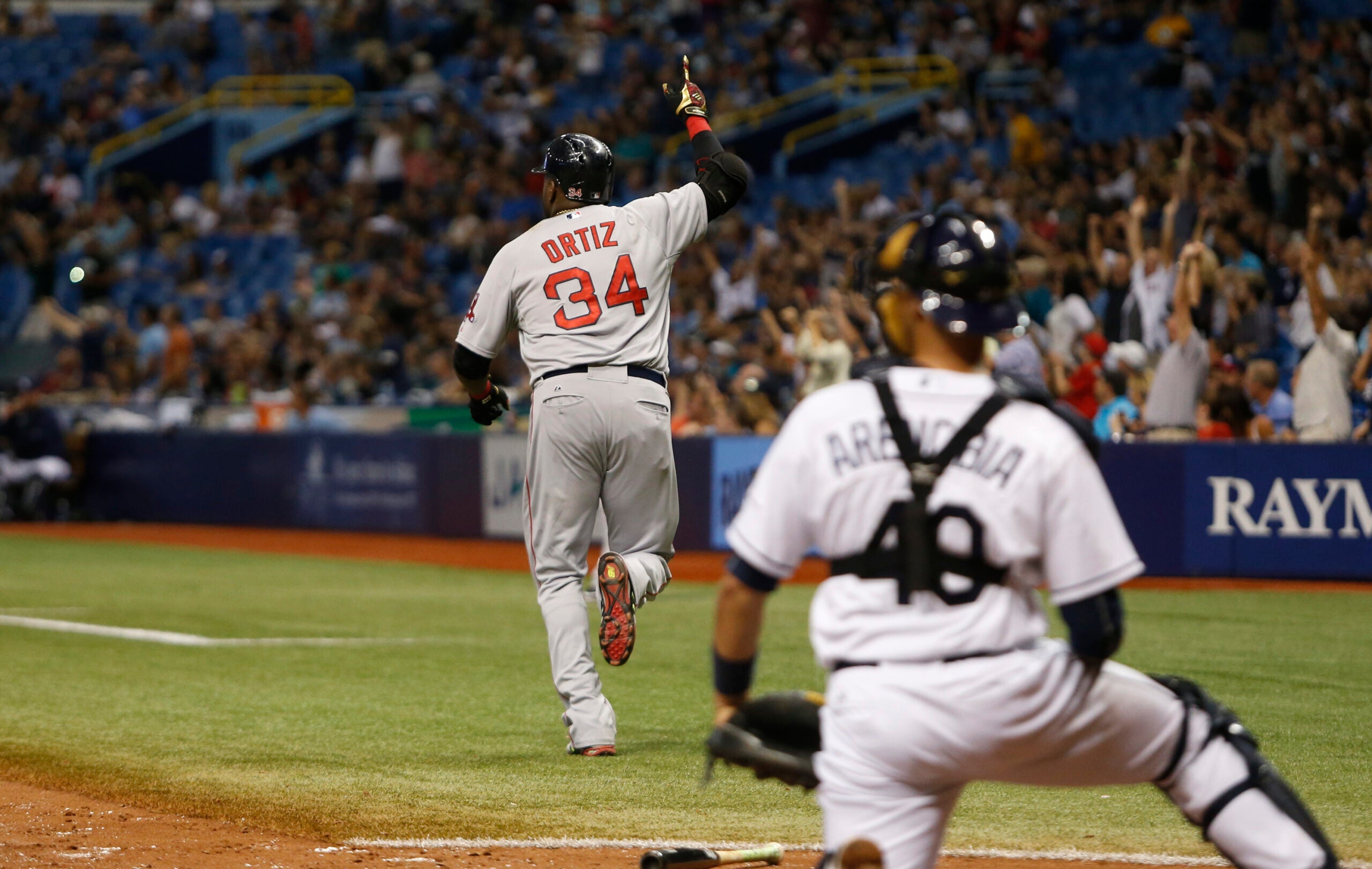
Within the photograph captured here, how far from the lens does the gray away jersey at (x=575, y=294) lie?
22.0 feet

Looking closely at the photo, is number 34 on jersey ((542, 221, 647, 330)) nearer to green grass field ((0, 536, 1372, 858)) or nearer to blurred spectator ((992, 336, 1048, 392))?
green grass field ((0, 536, 1372, 858))

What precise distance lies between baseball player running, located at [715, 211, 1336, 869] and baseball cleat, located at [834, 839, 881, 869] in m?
0.02

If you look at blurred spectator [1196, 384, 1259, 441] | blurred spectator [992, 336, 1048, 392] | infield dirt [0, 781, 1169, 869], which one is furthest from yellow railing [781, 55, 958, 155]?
infield dirt [0, 781, 1169, 869]

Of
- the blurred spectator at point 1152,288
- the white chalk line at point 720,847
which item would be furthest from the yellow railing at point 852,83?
the white chalk line at point 720,847

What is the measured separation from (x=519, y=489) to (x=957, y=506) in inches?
586

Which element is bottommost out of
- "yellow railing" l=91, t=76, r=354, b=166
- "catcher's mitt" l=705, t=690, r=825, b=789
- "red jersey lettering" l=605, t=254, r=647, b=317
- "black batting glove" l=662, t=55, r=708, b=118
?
"catcher's mitt" l=705, t=690, r=825, b=789

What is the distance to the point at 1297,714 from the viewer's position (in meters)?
7.56

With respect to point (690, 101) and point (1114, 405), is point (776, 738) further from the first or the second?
point (1114, 405)

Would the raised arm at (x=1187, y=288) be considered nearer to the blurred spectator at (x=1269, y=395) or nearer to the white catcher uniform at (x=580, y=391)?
the blurred spectator at (x=1269, y=395)

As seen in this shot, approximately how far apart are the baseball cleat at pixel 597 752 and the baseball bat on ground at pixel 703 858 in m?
1.80

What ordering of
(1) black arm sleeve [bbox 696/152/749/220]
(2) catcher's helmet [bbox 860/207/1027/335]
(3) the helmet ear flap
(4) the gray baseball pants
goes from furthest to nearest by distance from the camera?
(1) black arm sleeve [bbox 696/152/749/220] → (4) the gray baseball pants → (3) the helmet ear flap → (2) catcher's helmet [bbox 860/207/1027/335]

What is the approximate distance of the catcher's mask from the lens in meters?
3.38

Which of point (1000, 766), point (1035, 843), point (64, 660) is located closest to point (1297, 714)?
point (1035, 843)

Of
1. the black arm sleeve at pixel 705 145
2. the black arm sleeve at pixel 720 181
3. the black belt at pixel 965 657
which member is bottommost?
the black belt at pixel 965 657
